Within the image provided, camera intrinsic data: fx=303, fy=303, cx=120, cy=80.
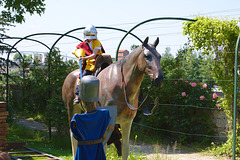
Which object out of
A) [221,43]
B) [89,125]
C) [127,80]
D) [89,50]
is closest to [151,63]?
[127,80]

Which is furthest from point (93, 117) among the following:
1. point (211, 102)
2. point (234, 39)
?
point (211, 102)

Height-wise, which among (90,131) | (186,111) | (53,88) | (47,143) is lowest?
(47,143)

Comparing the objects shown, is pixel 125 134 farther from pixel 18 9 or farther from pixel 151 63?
pixel 18 9

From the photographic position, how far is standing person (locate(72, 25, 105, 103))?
14.6ft

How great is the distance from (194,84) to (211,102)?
2.33 ft

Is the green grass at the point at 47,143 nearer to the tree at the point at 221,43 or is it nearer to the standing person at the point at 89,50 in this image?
the standing person at the point at 89,50

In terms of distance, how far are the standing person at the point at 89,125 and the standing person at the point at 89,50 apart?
65.2 inches

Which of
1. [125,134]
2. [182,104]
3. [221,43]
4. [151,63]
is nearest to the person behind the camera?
[151,63]

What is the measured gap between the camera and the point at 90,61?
15.0 ft

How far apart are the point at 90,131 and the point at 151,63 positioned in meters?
1.20

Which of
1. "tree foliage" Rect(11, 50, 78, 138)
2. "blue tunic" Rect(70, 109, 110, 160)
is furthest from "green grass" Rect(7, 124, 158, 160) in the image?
"blue tunic" Rect(70, 109, 110, 160)

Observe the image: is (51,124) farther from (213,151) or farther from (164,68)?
(213,151)

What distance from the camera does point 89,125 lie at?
9.32ft

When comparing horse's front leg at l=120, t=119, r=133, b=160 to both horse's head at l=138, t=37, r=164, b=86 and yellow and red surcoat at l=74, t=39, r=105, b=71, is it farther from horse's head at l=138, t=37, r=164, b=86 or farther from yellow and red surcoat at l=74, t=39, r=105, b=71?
yellow and red surcoat at l=74, t=39, r=105, b=71
